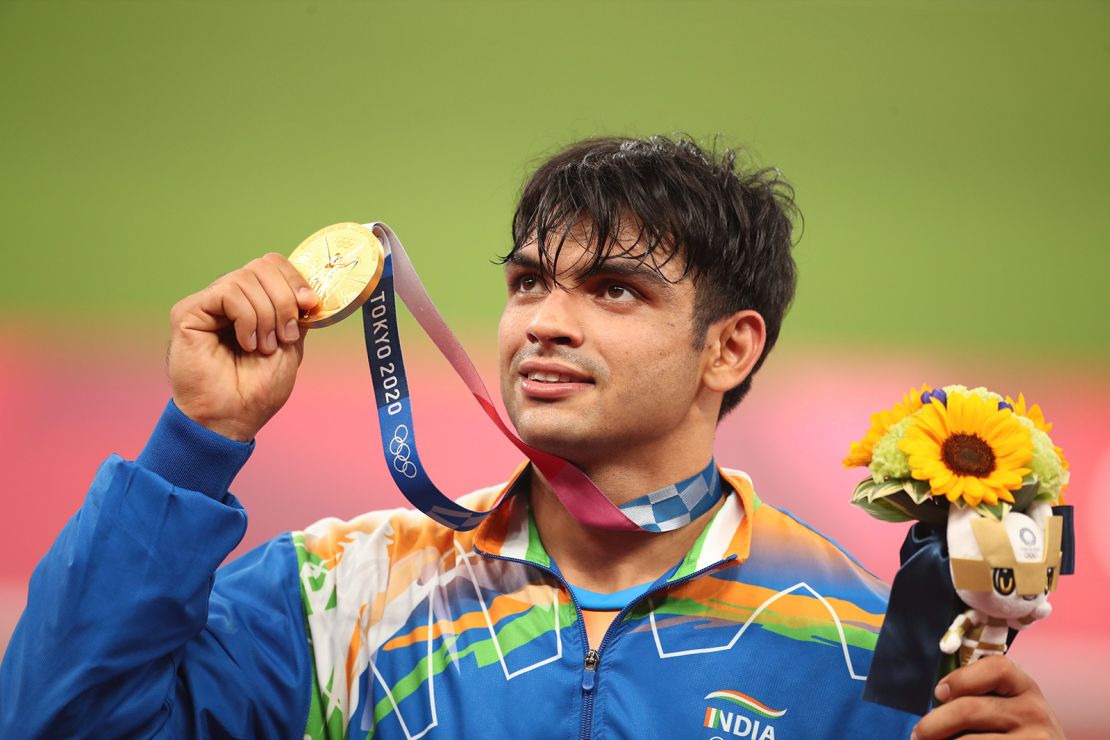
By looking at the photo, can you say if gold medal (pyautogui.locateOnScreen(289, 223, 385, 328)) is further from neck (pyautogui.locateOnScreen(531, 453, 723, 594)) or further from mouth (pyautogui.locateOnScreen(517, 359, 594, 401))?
neck (pyautogui.locateOnScreen(531, 453, 723, 594))

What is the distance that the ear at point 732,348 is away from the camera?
2.02 metres

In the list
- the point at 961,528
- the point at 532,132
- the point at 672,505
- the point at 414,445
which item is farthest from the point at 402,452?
the point at 532,132

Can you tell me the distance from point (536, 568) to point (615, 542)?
0.13 meters

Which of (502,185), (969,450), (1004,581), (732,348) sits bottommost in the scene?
(1004,581)

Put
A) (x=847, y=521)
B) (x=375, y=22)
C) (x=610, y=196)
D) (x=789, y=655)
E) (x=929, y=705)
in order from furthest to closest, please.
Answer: (x=375, y=22)
(x=847, y=521)
(x=610, y=196)
(x=789, y=655)
(x=929, y=705)

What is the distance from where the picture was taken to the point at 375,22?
135 inches

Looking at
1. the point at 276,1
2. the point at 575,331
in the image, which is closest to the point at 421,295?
the point at 575,331

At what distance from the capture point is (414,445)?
6.16ft

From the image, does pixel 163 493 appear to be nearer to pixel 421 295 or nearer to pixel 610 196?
pixel 421 295

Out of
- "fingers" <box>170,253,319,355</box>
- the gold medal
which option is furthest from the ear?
"fingers" <box>170,253,319,355</box>

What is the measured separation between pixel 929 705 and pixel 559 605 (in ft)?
1.85

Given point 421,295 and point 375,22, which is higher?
point 375,22

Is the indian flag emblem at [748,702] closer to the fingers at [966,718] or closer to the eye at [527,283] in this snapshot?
the fingers at [966,718]

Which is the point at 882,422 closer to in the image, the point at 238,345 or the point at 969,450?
the point at 969,450
